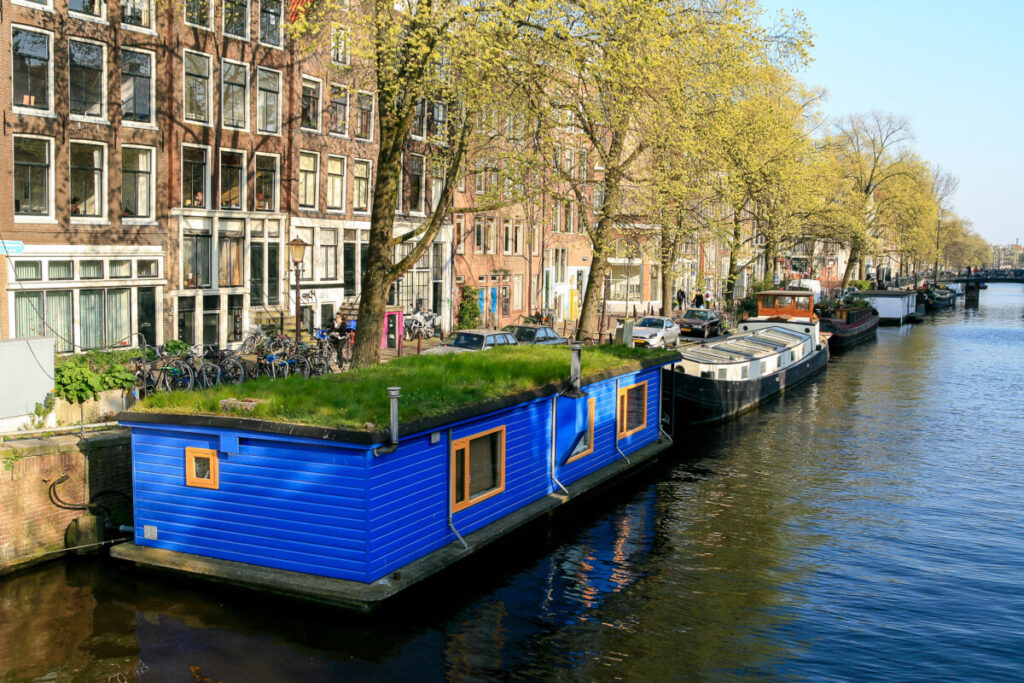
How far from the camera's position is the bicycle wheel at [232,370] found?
2341 centimetres

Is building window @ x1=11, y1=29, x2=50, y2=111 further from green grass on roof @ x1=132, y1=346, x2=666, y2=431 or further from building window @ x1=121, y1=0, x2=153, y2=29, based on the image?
green grass on roof @ x1=132, y1=346, x2=666, y2=431

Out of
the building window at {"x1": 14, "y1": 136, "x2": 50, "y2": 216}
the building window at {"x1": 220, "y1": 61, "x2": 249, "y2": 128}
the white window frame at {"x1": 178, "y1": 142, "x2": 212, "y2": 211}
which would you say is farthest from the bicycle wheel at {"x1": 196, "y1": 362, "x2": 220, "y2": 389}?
the building window at {"x1": 220, "y1": 61, "x2": 249, "y2": 128}

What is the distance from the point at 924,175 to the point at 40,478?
100068 mm

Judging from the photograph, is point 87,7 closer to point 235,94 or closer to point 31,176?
point 31,176

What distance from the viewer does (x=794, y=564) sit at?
55.3 feet

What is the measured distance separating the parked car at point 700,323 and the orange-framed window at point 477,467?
29793 millimetres

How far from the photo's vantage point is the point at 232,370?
23562 millimetres

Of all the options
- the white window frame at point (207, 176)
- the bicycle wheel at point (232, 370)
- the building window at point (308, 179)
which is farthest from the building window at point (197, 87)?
the bicycle wheel at point (232, 370)

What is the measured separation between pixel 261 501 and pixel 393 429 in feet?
7.53

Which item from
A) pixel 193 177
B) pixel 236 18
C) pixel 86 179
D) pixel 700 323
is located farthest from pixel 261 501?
pixel 700 323

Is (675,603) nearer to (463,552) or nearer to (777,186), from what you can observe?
(463,552)

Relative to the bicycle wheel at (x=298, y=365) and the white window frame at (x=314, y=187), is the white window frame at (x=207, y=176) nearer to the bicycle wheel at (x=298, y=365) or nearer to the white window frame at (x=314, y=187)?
the white window frame at (x=314, y=187)

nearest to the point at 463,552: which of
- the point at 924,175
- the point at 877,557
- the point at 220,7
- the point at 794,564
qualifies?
the point at 794,564

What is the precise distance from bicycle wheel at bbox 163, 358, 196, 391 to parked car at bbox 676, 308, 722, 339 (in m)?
27.8
